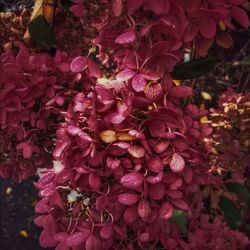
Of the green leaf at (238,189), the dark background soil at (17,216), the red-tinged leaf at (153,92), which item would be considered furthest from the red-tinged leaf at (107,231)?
the dark background soil at (17,216)

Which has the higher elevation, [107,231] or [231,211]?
[107,231]

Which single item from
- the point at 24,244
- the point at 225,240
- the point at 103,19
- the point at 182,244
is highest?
the point at 103,19

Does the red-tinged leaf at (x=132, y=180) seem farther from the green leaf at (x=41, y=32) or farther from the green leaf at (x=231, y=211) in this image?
→ the green leaf at (x=231, y=211)

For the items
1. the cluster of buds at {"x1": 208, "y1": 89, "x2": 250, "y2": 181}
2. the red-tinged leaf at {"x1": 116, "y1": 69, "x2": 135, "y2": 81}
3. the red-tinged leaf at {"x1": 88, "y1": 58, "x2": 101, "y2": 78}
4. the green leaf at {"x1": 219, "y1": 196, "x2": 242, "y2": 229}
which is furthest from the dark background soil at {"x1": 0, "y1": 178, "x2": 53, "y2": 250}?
the red-tinged leaf at {"x1": 116, "y1": 69, "x2": 135, "y2": 81}

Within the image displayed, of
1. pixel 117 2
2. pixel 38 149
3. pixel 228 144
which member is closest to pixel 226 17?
pixel 117 2

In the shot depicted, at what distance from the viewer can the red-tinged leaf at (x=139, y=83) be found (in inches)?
30.7

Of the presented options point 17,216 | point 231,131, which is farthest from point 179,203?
point 17,216

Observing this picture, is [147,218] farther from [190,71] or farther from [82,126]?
[190,71]

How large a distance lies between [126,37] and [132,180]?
0.70ft

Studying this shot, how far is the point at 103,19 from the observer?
2.70 feet

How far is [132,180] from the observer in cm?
77

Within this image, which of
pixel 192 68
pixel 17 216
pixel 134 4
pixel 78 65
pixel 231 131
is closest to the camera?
pixel 134 4

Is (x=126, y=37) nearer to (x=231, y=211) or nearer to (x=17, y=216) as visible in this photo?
(x=231, y=211)

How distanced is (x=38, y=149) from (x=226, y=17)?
0.40 m
